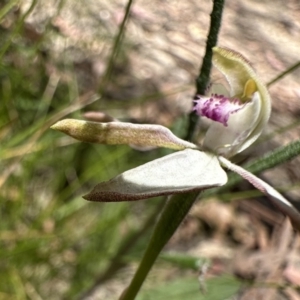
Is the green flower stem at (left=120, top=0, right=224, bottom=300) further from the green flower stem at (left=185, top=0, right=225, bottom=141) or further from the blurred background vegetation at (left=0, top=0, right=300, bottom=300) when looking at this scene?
the blurred background vegetation at (left=0, top=0, right=300, bottom=300)

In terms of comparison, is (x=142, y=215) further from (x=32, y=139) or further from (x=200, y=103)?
(x=200, y=103)

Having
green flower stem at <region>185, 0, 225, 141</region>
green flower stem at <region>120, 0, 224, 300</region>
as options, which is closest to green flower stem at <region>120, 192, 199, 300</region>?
green flower stem at <region>120, 0, 224, 300</region>

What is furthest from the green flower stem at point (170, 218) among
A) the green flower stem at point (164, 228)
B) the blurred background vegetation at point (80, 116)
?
the blurred background vegetation at point (80, 116)

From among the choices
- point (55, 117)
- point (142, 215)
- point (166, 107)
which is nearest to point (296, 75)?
point (166, 107)

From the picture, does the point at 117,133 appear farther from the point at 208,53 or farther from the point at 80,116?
the point at 80,116

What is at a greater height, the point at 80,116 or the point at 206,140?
the point at 206,140

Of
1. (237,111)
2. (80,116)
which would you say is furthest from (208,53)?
(80,116)

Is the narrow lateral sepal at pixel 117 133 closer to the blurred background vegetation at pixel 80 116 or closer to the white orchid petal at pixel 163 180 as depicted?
the white orchid petal at pixel 163 180
